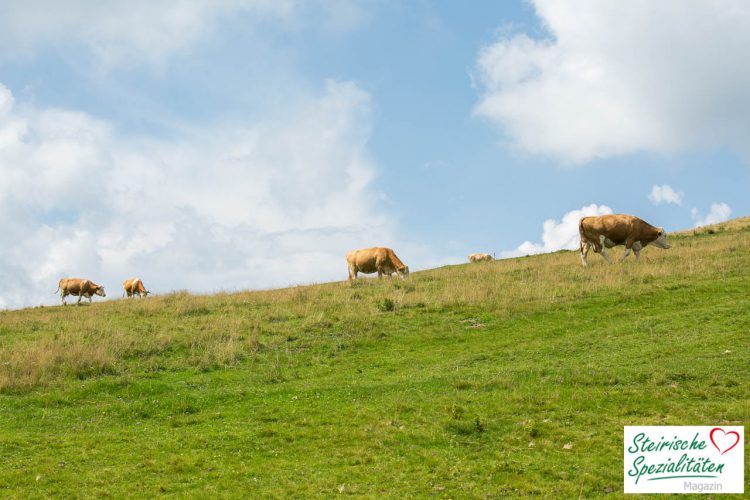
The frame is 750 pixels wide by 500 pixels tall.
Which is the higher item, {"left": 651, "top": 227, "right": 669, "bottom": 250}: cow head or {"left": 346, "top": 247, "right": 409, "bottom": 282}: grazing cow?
{"left": 651, "top": 227, "right": 669, "bottom": 250}: cow head

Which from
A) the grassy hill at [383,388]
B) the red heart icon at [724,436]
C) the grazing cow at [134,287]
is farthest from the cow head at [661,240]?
the grazing cow at [134,287]

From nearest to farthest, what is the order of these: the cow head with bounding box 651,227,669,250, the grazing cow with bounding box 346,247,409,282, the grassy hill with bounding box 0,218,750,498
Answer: the grassy hill with bounding box 0,218,750,498 < the cow head with bounding box 651,227,669,250 < the grazing cow with bounding box 346,247,409,282

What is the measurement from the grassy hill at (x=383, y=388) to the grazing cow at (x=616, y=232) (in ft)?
19.8

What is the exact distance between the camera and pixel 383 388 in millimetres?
14070

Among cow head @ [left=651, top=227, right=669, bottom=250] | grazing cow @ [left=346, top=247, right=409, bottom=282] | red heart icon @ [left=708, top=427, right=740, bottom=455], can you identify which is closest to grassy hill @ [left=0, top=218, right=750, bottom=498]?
red heart icon @ [left=708, top=427, right=740, bottom=455]

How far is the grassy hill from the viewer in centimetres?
983

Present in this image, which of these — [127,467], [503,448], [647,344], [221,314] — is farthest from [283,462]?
[221,314]

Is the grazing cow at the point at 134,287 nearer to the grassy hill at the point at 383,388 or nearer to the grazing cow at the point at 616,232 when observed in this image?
the grassy hill at the point at 383,388

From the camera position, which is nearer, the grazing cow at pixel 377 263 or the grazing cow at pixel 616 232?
the grazing cow at pixel 616 232

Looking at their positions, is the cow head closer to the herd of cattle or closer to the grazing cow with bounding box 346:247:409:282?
the herd of cattle

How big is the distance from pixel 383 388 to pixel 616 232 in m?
21.4

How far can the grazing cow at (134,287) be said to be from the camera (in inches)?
1917

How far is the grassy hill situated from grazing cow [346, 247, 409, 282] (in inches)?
353

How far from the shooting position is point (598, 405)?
38.6 feet
